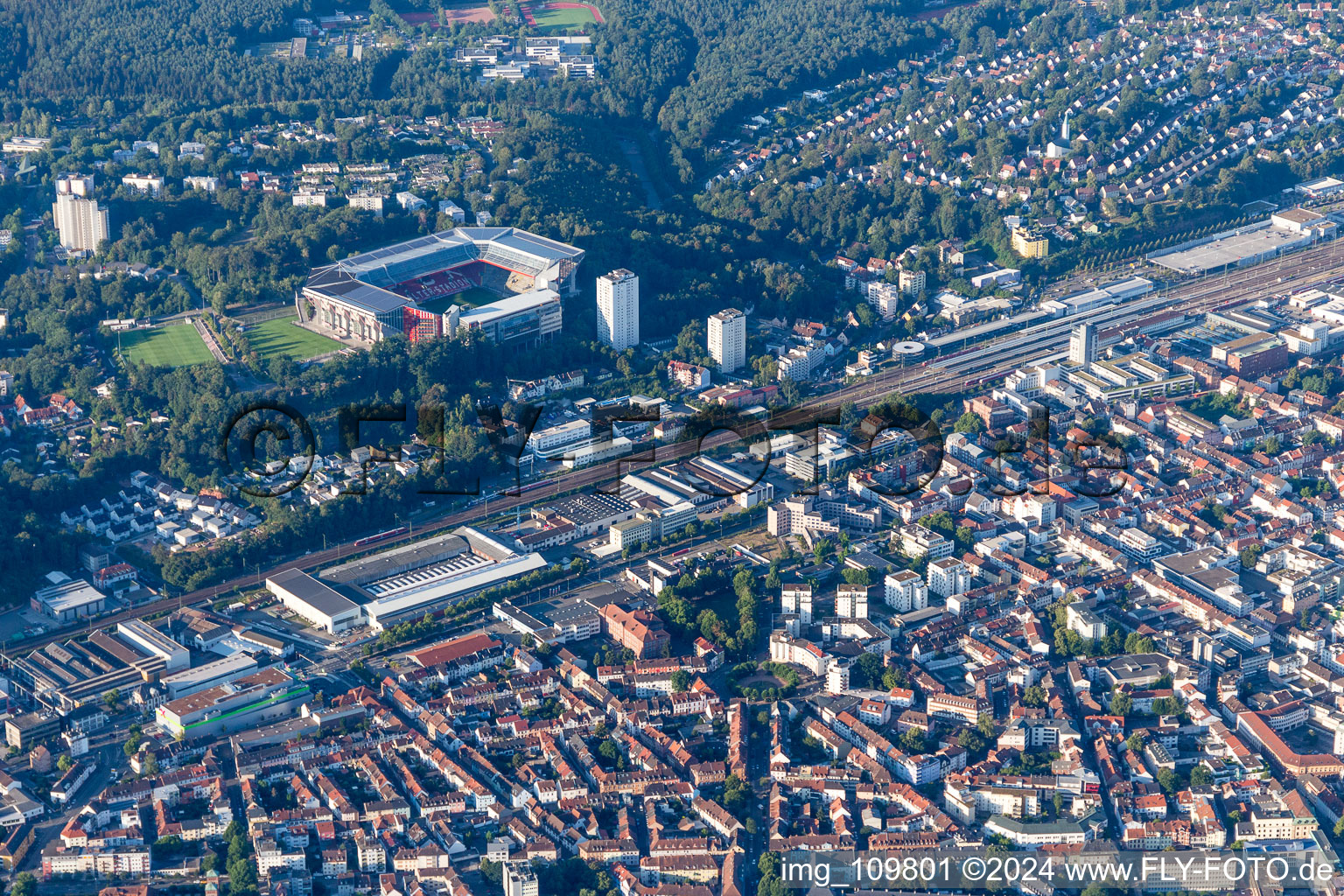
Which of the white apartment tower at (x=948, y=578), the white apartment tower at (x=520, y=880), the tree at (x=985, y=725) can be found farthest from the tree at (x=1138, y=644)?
the white apartment tower at (x=520, y=880)

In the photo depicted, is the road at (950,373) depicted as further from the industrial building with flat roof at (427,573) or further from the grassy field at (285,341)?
the grassy field at (285,341)

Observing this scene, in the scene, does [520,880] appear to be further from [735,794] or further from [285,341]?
[285,341]

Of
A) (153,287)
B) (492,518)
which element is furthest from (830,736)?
(153,287)

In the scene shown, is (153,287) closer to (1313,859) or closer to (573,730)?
(573,730)

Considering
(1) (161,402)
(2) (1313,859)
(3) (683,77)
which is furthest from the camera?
(3) (683,77)

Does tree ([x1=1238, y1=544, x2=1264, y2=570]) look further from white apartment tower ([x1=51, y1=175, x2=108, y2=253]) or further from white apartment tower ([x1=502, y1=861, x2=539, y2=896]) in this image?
white apartment tower ([x1=51, y1=175, x2=108, y2=253])

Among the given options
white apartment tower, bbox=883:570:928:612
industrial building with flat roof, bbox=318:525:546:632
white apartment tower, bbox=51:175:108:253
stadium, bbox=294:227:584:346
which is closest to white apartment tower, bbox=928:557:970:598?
white apartment tower, bbox=883:570:928:612

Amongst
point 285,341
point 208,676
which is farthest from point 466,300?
point 208,676
